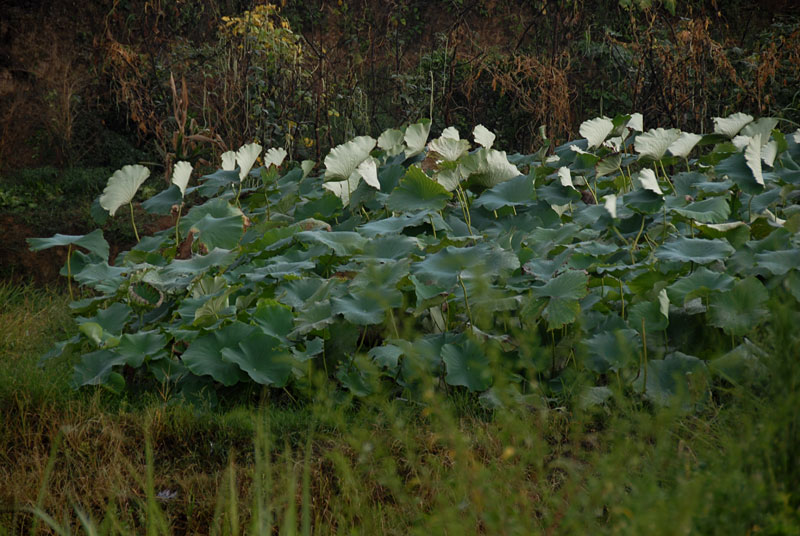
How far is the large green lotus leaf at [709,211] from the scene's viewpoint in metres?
2.07

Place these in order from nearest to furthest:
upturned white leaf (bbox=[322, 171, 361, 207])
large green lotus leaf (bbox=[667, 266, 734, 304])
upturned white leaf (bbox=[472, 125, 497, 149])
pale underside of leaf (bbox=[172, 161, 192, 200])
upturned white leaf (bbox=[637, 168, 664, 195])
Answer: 1. large green lotus leaf (bbox=[667, 266, 734, 304])
2. upturned white leaf (bbox=[637, 168, 664, 195])
3. pale underside of leaf (bbox=[172, 161, 192, 200])
4. upturned white leaf (bbox=[472, 125, 497, 149])
5. upturned white leaf (bbox=[322, 171, 361, 207])

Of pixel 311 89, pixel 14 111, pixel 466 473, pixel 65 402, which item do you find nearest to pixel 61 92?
pixel 14 111

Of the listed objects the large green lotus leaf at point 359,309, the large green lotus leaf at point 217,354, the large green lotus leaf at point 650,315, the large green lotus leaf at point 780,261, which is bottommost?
the large green lotus leaf at point 217,354

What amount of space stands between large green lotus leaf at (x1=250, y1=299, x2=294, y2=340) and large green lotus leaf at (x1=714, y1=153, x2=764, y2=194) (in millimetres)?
1377

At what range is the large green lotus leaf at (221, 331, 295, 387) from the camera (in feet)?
6.20

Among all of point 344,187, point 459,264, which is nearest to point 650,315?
point 459,264

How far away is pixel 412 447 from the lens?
1545mm

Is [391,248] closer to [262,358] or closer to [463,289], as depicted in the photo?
[463,289]

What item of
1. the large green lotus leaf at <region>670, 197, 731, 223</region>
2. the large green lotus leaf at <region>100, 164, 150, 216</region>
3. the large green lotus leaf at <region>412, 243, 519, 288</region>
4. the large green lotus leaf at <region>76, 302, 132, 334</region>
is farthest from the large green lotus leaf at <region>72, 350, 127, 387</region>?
the large green lotus leaf at <region>670, 197, 731, 223</region>

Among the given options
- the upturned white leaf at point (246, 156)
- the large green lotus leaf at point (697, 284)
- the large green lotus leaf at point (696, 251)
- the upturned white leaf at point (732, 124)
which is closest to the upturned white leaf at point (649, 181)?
the large green lotus leaf at point (696, 251)

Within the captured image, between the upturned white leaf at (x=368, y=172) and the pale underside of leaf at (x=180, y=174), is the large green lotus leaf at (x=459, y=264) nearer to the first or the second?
the upturned white leaf at (x=368, y=172)

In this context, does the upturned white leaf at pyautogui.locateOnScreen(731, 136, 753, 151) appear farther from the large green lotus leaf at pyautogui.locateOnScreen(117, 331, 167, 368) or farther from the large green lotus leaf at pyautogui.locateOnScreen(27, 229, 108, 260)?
the large green lotus leaf at pyautogui.locateOnScreen(27, 229, 108, 260)

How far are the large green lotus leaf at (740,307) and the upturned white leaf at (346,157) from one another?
4.10 ft

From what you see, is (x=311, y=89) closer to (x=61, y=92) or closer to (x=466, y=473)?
(x=61, y=92)
